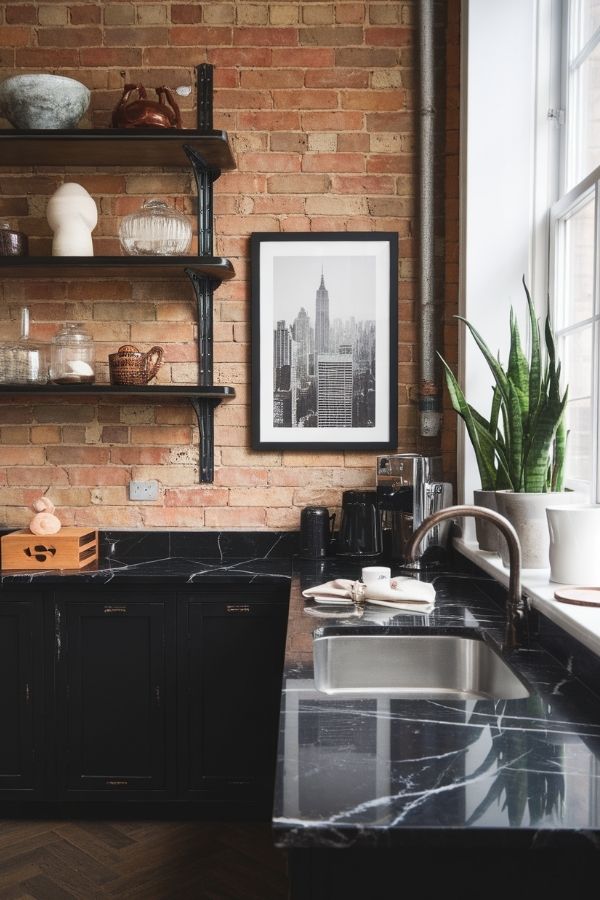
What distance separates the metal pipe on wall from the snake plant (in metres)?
0.54

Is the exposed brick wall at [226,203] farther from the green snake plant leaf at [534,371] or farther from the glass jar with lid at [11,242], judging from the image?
the green snake plant leaf at [534,371]

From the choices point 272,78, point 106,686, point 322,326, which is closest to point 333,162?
point 272,78

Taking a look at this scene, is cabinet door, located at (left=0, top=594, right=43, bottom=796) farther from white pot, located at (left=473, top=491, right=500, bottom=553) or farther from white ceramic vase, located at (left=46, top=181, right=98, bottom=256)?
white pot, located at (left=473, top=491, right=500, bottom=553)

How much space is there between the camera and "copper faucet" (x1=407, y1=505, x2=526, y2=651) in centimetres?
154

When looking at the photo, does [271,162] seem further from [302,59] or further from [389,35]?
[389,35]

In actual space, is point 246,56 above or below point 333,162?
above

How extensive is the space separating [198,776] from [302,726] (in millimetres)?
1471

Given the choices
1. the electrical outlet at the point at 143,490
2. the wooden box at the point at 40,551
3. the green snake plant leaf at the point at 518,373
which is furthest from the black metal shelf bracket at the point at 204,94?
the wooden box at the point at 40,551

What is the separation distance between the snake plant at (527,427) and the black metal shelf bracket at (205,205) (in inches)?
43.3

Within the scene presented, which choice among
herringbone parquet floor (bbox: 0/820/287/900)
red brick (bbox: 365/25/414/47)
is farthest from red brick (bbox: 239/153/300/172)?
herringbone parquet floor (bbox: 0/820/287/900)

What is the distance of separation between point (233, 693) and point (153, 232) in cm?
160

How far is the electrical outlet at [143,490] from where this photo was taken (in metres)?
2.99

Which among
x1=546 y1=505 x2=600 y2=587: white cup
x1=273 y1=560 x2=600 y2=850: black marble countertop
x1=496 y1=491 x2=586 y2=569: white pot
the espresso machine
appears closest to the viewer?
x1=273 y1=560 x2=600 y2=850: black marble countertop

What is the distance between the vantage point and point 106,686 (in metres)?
2.56
